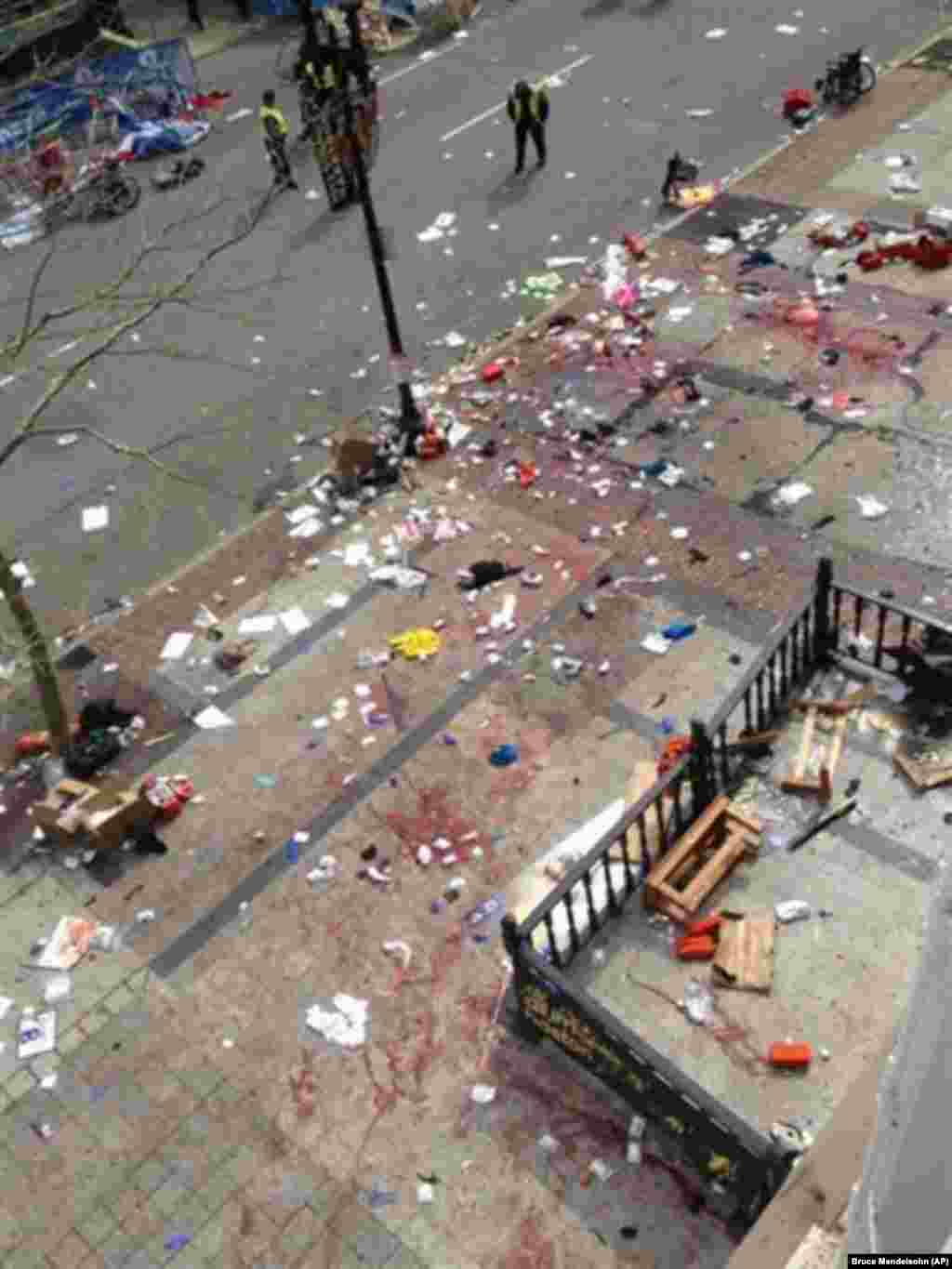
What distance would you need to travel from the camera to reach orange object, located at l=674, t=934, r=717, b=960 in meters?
7.26

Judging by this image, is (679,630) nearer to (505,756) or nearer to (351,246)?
(505,756)

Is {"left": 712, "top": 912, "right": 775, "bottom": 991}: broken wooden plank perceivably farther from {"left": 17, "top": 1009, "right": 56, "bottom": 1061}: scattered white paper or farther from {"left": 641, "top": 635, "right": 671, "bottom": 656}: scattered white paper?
{"left": 17, "top": 1009, "right": 56, "bottom": 1061}: scattered white paper

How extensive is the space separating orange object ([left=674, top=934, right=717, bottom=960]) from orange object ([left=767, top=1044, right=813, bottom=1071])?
68 cm

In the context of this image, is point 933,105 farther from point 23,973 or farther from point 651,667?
point 23,973

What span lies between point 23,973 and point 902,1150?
7.82 m

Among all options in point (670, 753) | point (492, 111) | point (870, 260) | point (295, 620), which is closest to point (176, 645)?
point (295, 620)

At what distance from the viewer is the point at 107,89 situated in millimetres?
20812

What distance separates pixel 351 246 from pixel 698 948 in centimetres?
1261

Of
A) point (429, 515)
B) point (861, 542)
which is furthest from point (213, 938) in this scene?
point (861, 542)

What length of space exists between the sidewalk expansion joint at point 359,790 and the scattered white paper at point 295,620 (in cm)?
176

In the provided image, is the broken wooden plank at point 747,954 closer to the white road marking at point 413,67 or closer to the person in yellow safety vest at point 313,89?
the person in yellow safety vest at point 313,89

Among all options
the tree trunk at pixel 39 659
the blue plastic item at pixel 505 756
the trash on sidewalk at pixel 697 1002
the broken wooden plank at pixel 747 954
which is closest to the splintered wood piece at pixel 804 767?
the broken wooden plank at pixel 747 954

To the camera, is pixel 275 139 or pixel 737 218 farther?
pixel 275 139

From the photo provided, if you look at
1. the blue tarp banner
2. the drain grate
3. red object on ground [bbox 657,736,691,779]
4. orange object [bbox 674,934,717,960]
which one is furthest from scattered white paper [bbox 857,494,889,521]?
the blue tarp banner
